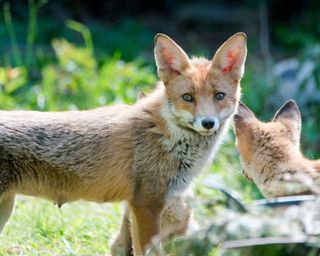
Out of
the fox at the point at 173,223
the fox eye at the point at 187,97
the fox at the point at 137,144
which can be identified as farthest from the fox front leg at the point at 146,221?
the fox eye at the point at 187,97

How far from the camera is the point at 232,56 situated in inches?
257

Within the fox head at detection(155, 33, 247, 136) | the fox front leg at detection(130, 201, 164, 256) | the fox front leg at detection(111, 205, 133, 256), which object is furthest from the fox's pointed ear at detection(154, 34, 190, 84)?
the fox front leg at detection(111, 205, 133, 256)

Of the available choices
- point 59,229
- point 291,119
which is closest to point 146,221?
point 59,229

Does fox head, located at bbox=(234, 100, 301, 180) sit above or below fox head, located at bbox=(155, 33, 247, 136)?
below

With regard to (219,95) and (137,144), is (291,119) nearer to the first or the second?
(219,95)

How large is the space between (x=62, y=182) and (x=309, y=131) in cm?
460

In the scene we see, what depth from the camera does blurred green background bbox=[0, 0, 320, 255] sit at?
7.25 m

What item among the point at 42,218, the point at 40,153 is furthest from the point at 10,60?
the point at 40,153

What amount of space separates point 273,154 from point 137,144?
1.04 metres

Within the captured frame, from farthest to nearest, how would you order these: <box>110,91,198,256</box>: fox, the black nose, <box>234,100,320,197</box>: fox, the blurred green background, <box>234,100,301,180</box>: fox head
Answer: the blurred green background → <box>110,91,198,256</box>: fox → the black nose → <box>234,100,301,180</box>: fox head → <box>234,100,320,197</box>: fox

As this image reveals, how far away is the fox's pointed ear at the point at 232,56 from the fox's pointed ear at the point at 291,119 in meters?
0.44

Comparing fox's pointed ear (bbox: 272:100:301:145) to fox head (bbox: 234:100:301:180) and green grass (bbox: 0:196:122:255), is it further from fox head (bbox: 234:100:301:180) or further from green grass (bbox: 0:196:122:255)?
green grass (bbox: 0:196:122:255)

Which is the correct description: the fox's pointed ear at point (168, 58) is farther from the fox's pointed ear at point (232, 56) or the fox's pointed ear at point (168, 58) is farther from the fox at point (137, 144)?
the fox's pointed ear at point (232, 56)

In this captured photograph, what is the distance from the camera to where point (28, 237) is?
689 cm
